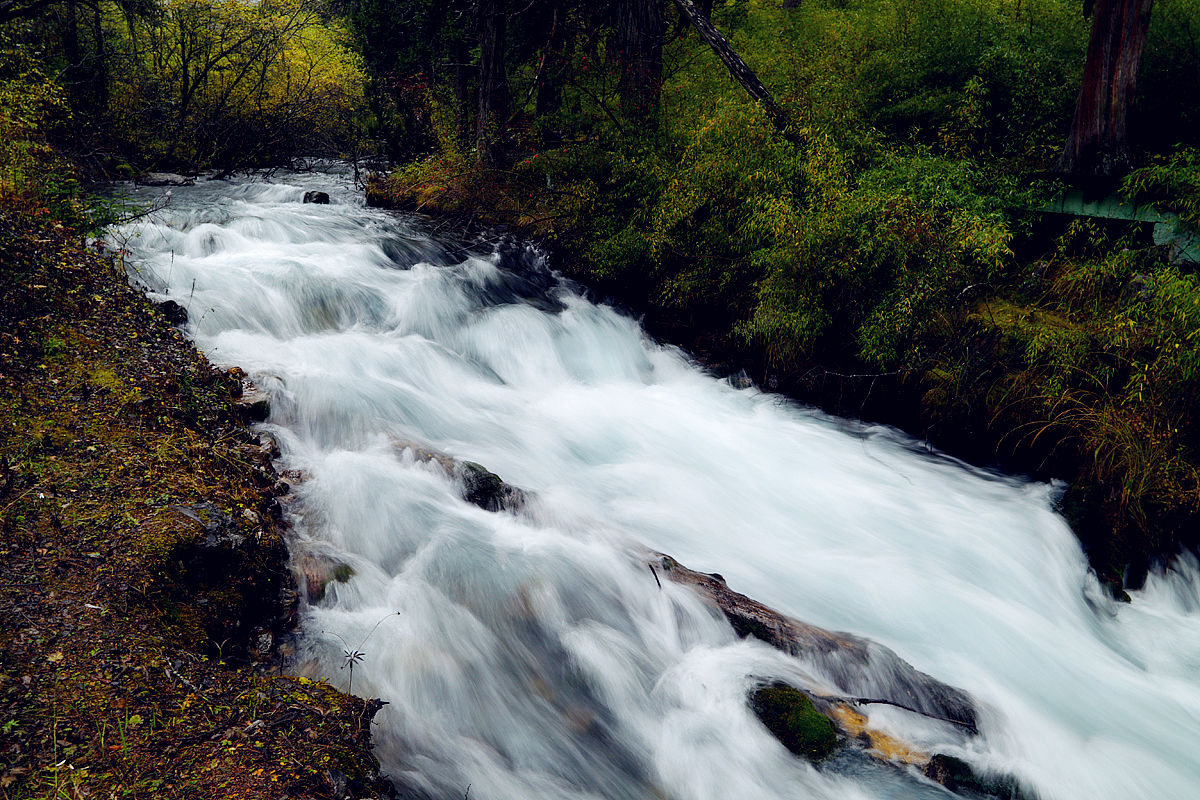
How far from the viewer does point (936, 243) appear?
7469 millimetres

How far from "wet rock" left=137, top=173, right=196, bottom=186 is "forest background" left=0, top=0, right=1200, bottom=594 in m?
0.50

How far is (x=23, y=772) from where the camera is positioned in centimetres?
243

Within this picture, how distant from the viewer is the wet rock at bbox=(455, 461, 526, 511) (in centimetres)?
591

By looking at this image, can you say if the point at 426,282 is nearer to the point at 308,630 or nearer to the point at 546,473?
the point at 546,473

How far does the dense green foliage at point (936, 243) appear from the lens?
645 centimetres

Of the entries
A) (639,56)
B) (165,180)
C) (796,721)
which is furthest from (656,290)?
(165,180)

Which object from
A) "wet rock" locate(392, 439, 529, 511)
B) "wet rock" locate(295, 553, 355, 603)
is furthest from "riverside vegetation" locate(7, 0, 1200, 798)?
"wet rock" locate(392, 439, 529, 511)

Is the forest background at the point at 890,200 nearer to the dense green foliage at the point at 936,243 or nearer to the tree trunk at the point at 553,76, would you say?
the dense green foliage at the point at 936,243

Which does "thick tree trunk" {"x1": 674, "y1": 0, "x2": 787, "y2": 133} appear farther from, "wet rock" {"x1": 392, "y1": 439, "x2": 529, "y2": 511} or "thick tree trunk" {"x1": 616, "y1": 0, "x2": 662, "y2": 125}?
"wet rock" {"x1": 392, "y1": 439, "x2": 529, "y2": 511}

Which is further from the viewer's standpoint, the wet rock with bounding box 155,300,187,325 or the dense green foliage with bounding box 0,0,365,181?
the dense green foliage with bounding box 0,0,365,181

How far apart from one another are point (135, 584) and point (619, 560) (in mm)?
3302

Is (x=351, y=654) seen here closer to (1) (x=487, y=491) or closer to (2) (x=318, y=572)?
(2) (x=318, y=572)

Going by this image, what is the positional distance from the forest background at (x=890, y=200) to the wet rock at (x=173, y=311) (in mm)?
1133

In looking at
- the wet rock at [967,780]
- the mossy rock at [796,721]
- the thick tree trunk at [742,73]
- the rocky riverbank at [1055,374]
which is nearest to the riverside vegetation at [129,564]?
the mossy rock at [796,721]
